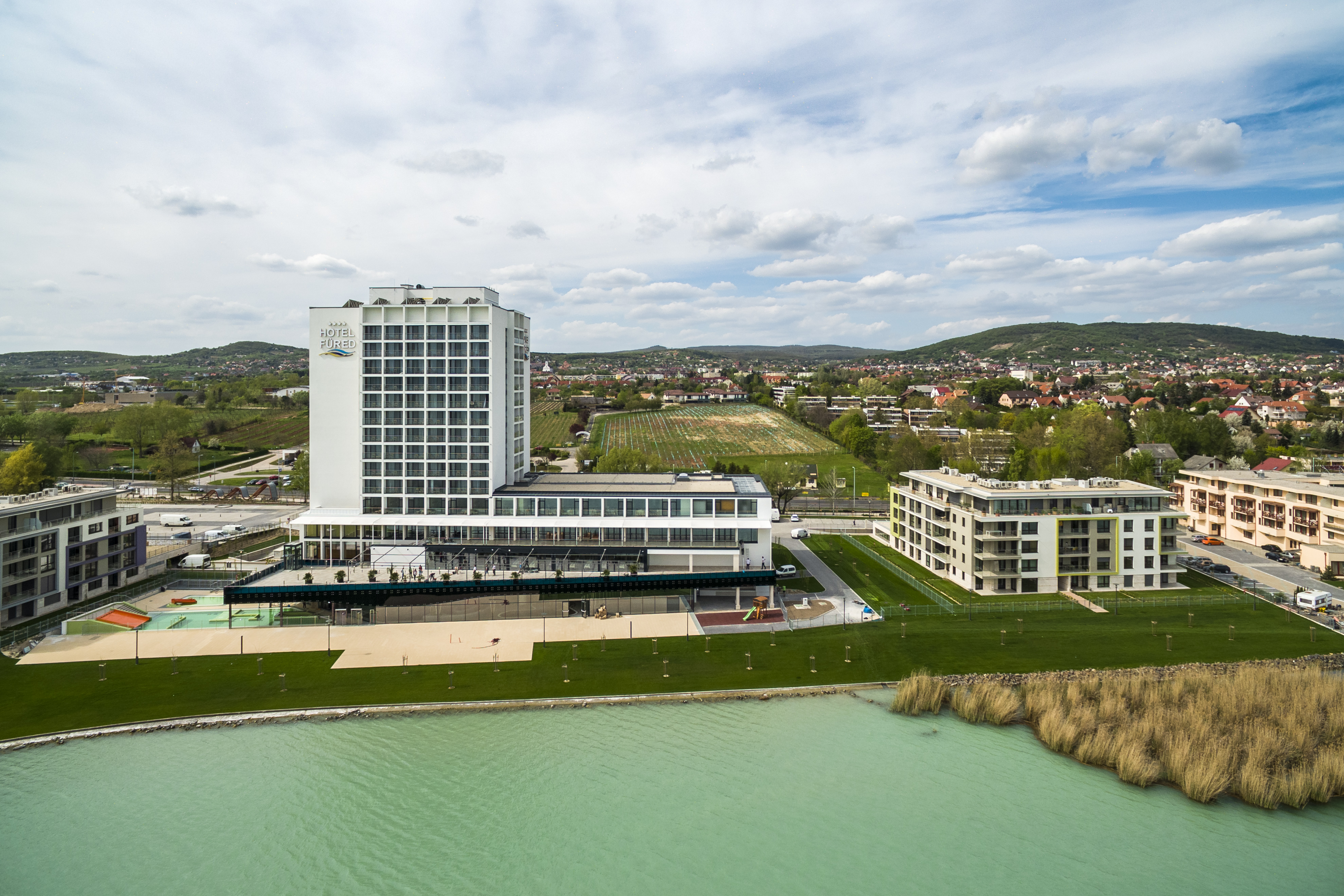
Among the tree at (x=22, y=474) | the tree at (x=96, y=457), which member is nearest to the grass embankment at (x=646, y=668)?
the tree at (x=22, y=474)

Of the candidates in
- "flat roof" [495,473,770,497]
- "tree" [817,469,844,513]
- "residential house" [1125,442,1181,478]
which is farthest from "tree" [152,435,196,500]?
"residential house" [1125,442,1181,478]

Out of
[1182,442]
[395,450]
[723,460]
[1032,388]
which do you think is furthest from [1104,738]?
[1032,388]

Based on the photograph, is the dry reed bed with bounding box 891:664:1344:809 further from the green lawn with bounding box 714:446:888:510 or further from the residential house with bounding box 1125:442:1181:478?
the residential house with bounding box 1125:442:1181:478

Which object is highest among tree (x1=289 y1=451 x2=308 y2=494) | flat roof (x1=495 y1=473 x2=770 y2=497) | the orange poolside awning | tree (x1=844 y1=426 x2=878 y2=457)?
tree (x1=844 y1=426 x2=878 y2=457)

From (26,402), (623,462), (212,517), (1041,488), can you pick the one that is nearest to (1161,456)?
(1041,488)

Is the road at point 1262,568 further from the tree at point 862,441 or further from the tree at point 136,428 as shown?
the tree at point 136,428

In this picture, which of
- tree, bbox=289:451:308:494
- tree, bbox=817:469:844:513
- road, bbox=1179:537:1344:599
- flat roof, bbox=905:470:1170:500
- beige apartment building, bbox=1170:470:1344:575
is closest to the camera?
flat roof, bbox=905:470:1170:500
